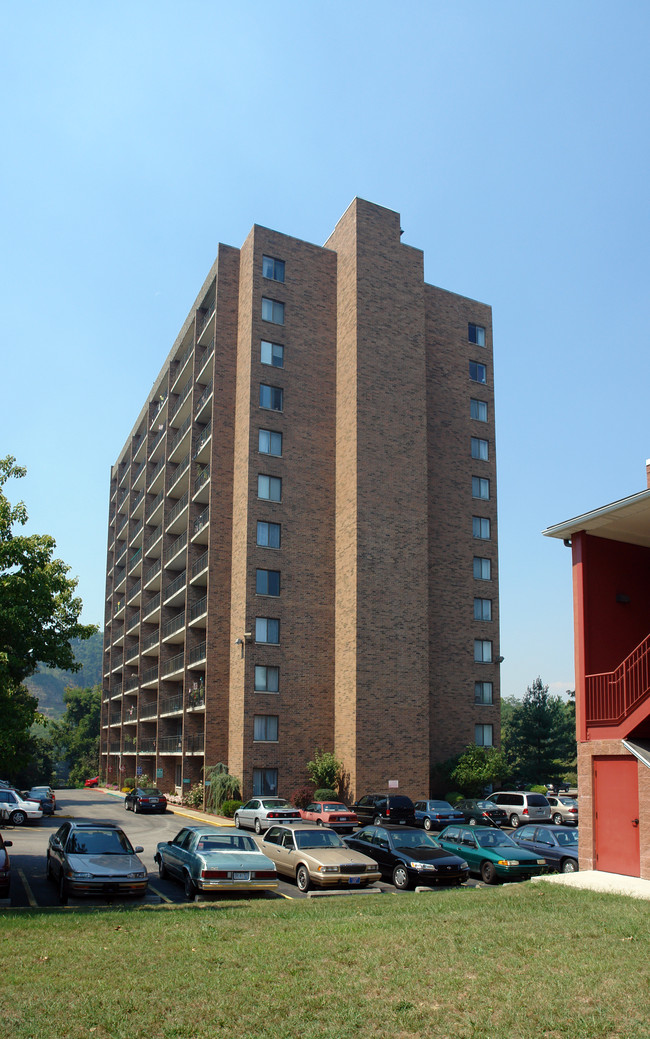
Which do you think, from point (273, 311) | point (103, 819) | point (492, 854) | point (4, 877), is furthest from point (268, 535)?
point (4, 877)

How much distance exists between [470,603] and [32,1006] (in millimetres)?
38932

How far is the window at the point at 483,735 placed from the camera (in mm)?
44250

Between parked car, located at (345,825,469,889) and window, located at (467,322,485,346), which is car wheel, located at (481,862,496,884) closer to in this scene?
parked car, located at (345,825,469,889)

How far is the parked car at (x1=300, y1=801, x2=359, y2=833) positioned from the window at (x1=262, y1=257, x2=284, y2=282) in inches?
1053

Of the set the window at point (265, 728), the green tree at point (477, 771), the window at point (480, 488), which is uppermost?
the window at point (480, 488)

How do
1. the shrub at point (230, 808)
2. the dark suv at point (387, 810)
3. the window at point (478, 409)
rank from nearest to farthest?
the dark suv at point (387, 810)
the shrub at point (230, 808)
the window at point (478, 409)

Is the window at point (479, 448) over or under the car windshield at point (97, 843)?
over

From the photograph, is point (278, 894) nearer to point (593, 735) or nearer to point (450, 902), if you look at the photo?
point (450, 902)

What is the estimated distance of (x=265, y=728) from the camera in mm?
38625

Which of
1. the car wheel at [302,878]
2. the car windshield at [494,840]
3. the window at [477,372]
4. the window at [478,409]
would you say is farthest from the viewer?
the window at [477,372]

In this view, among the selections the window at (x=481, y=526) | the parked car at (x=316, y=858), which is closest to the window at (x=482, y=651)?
the window at (x=481, y=526)

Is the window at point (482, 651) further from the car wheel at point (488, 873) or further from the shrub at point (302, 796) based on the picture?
the car wheel at point (488, 873)

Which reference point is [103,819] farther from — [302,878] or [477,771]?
[302,878]

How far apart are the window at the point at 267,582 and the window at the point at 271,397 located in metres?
8.43
